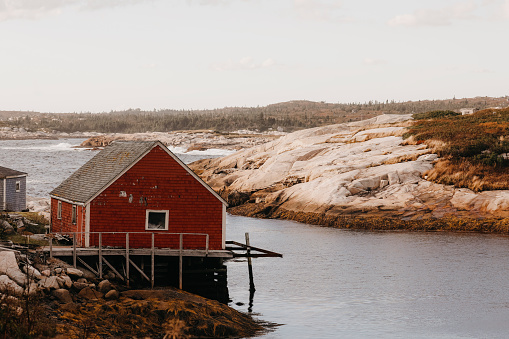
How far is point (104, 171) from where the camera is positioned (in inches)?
1303

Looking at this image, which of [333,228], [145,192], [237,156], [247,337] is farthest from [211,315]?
[237,156]

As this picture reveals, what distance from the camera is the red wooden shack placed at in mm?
31219

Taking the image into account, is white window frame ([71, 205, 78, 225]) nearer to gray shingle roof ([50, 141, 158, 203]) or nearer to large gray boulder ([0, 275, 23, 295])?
gray shingle roof ([50, 141, 158, 203])

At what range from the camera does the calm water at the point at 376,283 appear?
28.0 m

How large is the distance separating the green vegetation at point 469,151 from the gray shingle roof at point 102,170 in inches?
1225

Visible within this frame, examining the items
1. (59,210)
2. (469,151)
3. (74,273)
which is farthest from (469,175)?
(74,273)

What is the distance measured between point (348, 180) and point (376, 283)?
79.7 feet

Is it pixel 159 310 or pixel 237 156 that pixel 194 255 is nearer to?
pixel 159 310

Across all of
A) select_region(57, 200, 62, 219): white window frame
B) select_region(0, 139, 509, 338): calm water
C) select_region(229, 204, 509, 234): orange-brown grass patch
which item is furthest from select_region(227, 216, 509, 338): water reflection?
select_region(57, 200, 62, 219): white window frame

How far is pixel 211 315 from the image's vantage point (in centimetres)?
2584

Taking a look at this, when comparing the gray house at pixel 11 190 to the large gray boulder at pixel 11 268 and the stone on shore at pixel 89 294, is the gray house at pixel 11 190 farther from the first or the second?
the stone on shore at pixel 89 294

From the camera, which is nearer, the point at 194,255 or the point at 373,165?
the point at 194,255

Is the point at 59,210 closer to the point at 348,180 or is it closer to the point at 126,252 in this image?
the point at 126,252

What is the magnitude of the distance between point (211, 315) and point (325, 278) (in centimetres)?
1208
